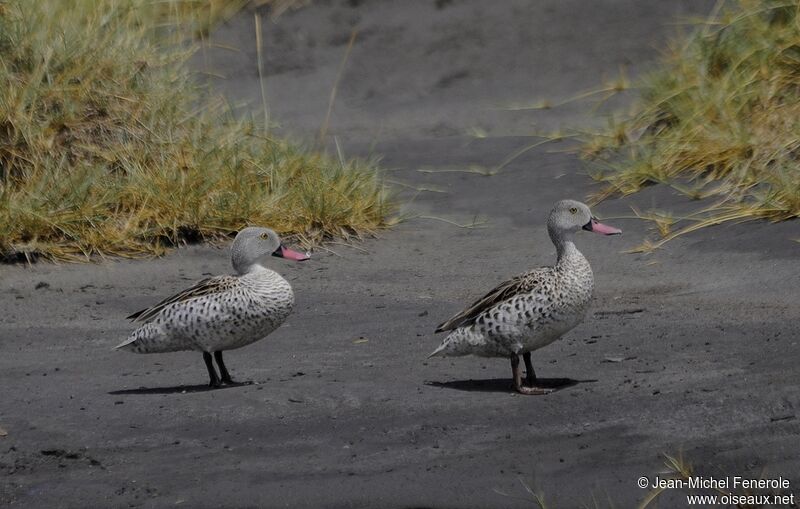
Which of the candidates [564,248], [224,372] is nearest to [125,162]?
[224,372]

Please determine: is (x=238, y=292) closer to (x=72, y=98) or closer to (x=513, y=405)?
(x=513, y=405)

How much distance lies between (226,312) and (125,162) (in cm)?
391

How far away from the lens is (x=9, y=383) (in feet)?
21.2

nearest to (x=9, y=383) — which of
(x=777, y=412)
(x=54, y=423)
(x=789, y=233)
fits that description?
(x=54, y=423)

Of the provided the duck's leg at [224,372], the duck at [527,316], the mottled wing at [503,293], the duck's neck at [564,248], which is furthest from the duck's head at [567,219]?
the duck's leg at [224,372]

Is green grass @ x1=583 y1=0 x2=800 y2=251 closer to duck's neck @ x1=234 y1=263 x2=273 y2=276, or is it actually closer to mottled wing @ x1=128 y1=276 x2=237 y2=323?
duck's neck @ x1=234 y1=263 x2=273 y2=276

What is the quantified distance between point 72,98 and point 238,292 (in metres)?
4.31

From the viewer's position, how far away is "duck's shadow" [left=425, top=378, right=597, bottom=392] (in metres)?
5.96

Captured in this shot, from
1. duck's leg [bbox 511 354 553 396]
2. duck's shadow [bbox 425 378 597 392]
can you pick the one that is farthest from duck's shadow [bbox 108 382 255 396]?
duck's leg [bbox 511 354 553 396]

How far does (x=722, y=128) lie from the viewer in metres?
9.97

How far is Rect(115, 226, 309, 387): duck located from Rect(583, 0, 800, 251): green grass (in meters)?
3.35

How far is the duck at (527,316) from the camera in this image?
19.0ft

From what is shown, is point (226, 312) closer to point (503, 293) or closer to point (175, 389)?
point (175, 389)

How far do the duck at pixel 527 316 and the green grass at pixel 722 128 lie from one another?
9.87 feet
